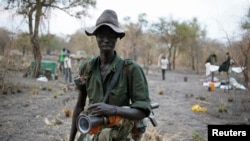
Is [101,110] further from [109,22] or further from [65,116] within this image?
[65,116]

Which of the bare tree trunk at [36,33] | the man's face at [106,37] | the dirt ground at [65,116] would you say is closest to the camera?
the man's face at [106,37]

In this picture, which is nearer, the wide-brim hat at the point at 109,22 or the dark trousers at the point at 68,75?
the wide-brim hat at the point at 109,22

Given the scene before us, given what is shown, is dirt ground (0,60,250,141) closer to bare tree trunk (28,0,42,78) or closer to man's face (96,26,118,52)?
man's face (96,26,118,52)

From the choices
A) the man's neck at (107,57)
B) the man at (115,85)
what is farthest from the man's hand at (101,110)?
the man's neck at (107,57)

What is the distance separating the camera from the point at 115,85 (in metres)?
1.71

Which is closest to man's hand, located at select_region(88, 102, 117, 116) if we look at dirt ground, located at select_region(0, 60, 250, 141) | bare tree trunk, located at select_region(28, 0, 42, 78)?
dirt ground, located at select_region(0, 60, 250, 141)

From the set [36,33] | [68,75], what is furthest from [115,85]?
[36,33]

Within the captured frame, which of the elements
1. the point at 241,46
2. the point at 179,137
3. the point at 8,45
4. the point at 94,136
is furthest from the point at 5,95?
the point at 94,136

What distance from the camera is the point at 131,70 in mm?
1698

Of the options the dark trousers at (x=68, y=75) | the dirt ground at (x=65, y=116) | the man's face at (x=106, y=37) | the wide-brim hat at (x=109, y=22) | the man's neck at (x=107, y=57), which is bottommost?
the dirt ground at (x=65, y=116)

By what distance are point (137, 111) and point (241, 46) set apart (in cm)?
488

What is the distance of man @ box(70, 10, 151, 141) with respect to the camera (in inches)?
64.9

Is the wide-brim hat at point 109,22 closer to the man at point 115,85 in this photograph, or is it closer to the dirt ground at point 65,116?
the man at point 115,85

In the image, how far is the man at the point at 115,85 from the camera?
5.41ft
